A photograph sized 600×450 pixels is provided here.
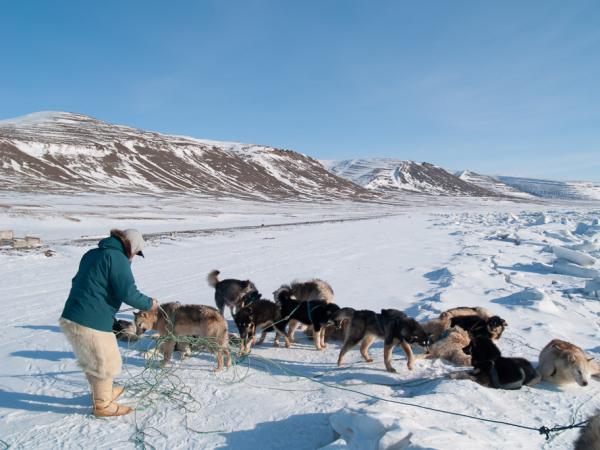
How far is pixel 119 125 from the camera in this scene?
144625 mm

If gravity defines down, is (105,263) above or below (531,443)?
above

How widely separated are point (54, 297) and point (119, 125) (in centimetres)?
15142

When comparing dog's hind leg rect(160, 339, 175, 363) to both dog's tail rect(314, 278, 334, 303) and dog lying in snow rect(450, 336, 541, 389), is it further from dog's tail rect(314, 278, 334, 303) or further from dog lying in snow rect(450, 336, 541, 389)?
dog lying in snow rect(450, 336, 541, 389)

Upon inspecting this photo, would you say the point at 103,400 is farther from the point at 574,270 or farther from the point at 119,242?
the point at 574,270

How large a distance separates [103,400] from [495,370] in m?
4.73

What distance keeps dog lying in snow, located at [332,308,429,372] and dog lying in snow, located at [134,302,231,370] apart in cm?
179

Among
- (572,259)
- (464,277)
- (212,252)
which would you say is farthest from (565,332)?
(212,252)

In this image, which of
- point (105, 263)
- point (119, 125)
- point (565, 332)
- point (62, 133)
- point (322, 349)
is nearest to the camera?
point (105, 263)

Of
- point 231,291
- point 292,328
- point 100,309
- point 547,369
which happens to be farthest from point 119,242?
point 547,369

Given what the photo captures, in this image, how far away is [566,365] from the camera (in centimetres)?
520

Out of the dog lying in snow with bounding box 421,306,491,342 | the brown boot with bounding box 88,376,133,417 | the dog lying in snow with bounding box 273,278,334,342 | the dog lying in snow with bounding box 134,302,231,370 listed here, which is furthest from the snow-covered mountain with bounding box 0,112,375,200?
the dog lying in snow with bounding box 421,306,491,342

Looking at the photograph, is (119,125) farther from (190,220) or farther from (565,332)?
(565,332)

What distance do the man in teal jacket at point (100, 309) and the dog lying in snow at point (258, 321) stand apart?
238cm

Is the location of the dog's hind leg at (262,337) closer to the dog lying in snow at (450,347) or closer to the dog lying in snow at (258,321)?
the dog lying in snow at (258,321)
